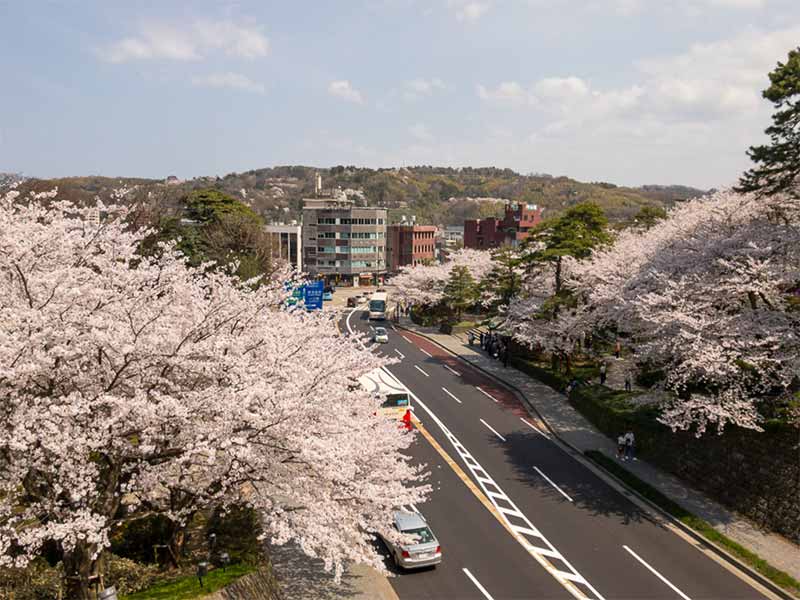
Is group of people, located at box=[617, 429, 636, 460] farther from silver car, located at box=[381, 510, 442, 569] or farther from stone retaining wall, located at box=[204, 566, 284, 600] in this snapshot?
stone retaining wall, located at box=[204, 566, 284, 600]

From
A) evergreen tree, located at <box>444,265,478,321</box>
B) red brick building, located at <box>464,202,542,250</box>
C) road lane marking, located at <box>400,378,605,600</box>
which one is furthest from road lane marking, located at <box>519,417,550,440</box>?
red brick building, located at <box>464,202,542,250</box>

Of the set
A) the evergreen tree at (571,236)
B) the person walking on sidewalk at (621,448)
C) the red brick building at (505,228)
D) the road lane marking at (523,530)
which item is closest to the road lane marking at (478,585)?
the road lane marking at (523,530)

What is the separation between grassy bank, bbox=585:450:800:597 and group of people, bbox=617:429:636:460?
0.68 metres

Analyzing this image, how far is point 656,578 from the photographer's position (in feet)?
56.0

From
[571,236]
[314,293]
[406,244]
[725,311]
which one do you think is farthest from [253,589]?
[406,244]

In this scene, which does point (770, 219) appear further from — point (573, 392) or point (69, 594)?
point (69, 594)

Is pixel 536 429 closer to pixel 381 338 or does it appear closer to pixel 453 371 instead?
pixel 453 371

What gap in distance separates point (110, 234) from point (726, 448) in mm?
21864

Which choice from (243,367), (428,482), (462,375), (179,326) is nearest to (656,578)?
(428,482)

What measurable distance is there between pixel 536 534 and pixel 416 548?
4.95m

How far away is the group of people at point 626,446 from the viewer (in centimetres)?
2636

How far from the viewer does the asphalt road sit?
16453mm

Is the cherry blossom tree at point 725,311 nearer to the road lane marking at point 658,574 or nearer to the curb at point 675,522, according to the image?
the curb at point 675,522

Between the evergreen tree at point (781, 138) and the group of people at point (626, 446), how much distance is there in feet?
37.2
